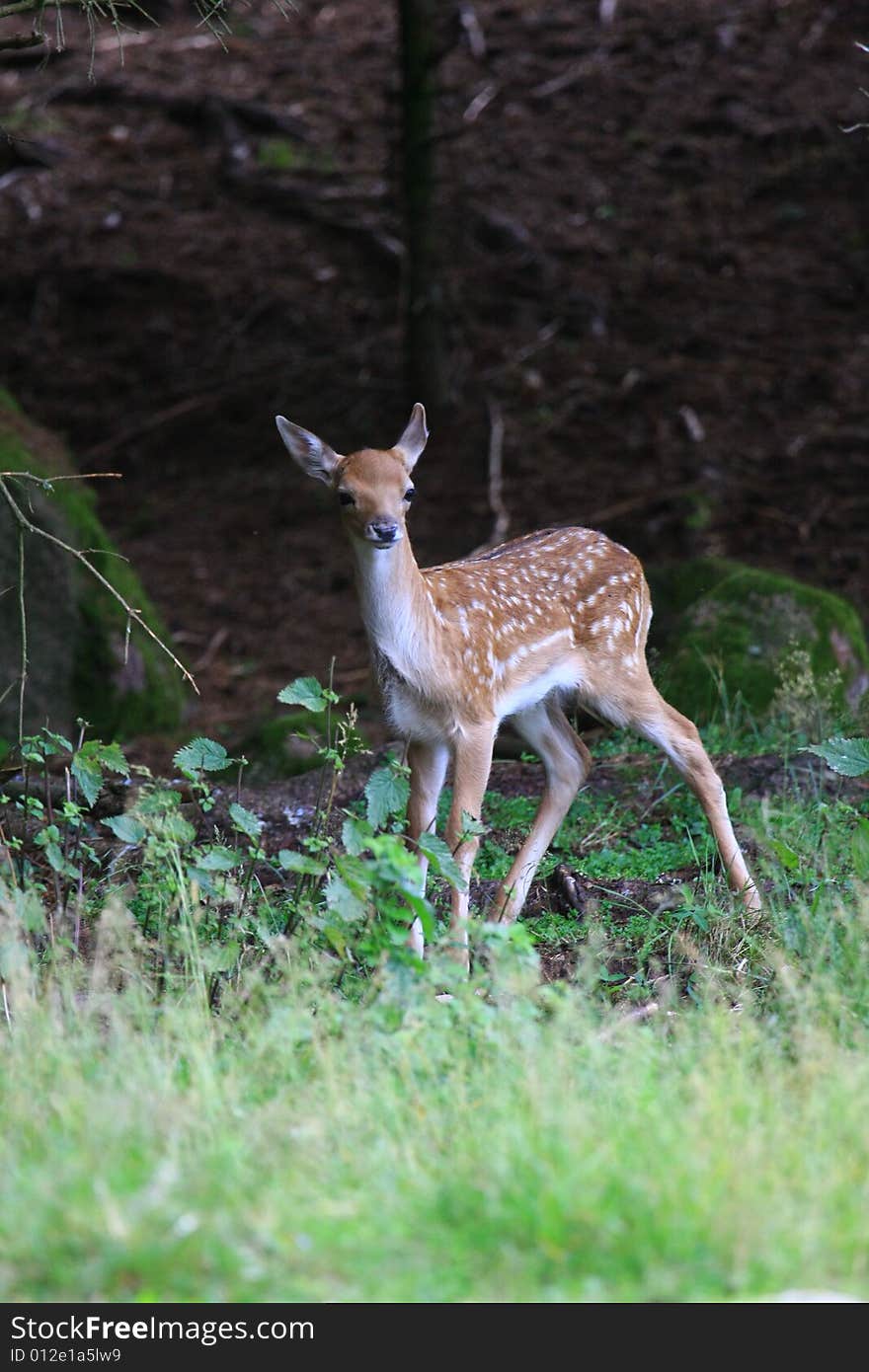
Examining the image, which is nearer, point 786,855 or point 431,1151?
point 431,1151

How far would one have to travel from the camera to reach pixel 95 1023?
15.5ft

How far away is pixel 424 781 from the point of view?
6262 mm

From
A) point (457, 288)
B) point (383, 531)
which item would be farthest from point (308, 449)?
point (457, 288)

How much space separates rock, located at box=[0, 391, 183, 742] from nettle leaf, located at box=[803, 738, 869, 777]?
4542 millimetres

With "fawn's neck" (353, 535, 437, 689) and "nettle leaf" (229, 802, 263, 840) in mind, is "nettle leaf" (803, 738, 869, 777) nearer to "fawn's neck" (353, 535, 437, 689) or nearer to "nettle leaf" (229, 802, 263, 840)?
"fawn's neck" (353, 535, 437, 689)

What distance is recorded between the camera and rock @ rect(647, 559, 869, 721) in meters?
8.22

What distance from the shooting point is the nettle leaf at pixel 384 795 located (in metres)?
5.14

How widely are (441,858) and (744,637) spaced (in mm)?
3681

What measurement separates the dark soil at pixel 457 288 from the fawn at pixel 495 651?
321cm

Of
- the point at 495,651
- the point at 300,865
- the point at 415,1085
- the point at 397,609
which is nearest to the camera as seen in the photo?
the point at 415,1085

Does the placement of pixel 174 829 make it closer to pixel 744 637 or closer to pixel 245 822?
pixel 245 822

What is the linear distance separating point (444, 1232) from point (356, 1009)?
1236mm
